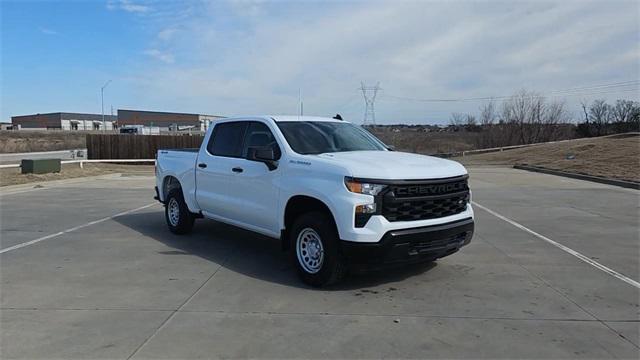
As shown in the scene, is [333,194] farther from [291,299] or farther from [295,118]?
[295,118]

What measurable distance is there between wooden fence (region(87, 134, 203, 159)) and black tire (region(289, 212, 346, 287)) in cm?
3118

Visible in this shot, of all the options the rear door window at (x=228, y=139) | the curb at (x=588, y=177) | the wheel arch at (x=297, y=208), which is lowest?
the curb at (x=588, y=177)

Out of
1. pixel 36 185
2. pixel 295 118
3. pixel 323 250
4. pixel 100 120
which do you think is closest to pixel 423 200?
pixel 323 250

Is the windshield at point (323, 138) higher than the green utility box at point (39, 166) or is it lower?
higher

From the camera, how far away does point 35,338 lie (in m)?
4.55

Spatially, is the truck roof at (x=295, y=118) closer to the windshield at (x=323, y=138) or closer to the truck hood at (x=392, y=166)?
the windshield at (x=323, y=138)

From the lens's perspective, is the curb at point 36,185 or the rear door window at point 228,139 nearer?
the rear door window at point 228,139

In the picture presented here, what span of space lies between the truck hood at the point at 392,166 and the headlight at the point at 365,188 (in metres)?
0.08

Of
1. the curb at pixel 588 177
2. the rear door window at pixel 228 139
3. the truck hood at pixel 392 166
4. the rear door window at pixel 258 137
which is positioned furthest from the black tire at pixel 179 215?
the curb at pixel 588 177

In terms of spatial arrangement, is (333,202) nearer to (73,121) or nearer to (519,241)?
(519,241)

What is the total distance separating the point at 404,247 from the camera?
5.66m

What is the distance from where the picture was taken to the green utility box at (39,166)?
20.7m

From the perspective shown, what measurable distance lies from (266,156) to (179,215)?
124 inches

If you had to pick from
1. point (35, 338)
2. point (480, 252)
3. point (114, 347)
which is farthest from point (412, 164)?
point (35, 338)
